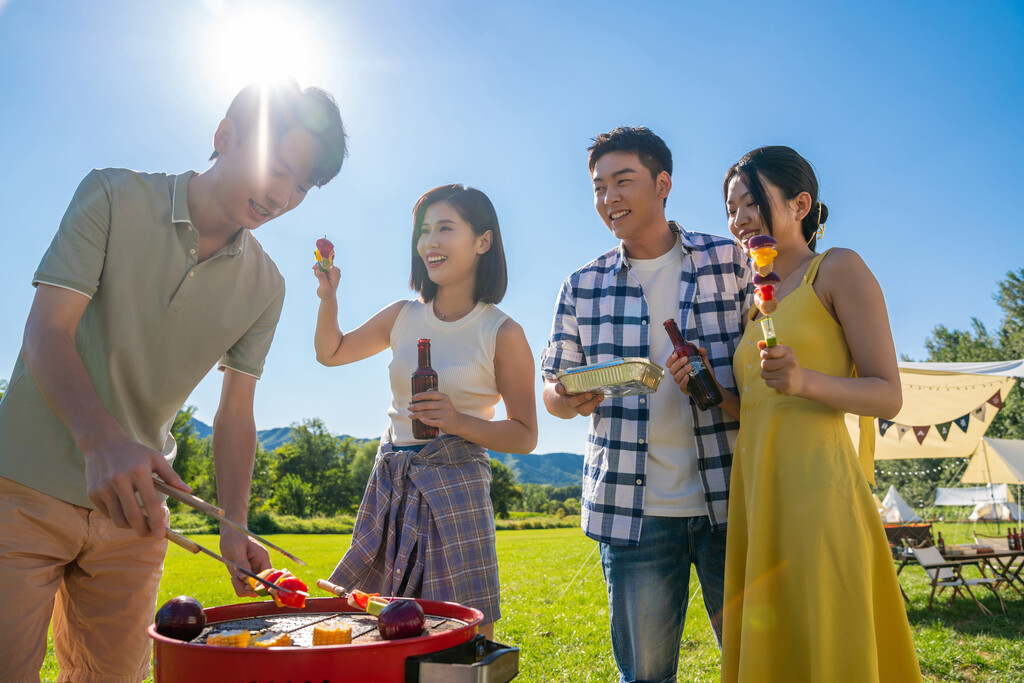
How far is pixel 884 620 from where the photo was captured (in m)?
2.21

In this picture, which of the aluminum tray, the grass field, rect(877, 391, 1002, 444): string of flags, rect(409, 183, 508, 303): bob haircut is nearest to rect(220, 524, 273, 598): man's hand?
the aluminum tray

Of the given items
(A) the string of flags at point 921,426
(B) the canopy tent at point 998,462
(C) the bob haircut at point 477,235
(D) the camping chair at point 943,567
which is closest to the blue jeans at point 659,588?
(C) the bob haircut at point 477,235

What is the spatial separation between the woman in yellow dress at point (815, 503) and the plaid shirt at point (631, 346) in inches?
8.8

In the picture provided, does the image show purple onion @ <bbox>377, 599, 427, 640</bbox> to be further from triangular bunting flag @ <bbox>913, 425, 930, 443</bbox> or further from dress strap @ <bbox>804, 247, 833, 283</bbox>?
triangular bunting flag @ <bbox>913, 425, 930, 443</bbox>

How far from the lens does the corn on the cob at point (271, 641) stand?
1510mm

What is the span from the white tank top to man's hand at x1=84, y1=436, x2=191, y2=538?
1334 millimetres

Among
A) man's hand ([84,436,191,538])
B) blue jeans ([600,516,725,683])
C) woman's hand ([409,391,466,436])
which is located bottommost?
blue jeans ([600,516,725,683])

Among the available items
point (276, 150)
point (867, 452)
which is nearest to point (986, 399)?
point (867, 452)

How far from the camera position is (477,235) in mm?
3178

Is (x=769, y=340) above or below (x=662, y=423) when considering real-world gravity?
above

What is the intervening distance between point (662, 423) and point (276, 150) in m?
1.92

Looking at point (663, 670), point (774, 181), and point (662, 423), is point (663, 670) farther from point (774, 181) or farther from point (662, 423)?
point (774, 181)

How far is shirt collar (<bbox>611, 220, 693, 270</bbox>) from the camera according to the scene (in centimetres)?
318

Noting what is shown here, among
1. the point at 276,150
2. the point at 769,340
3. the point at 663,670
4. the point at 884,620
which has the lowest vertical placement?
the point at 663,670
